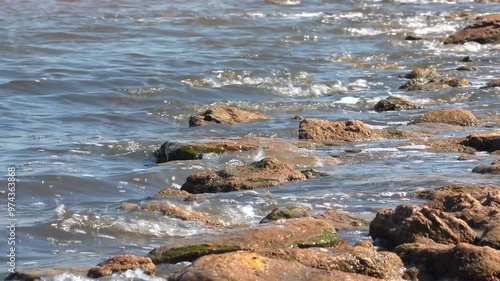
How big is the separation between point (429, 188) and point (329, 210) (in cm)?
103

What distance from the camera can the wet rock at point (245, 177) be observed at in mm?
8367

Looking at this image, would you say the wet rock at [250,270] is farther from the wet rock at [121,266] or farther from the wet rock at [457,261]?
the wet rock at [457,261]

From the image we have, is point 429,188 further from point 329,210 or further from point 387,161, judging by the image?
point 387,161

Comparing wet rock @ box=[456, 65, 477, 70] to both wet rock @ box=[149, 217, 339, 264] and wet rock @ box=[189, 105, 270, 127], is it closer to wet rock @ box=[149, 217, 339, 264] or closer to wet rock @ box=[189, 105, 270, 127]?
wet rock @ box=[189, 105, 270, 127]

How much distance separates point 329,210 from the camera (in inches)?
288

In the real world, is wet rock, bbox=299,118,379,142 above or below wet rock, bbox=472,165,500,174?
below

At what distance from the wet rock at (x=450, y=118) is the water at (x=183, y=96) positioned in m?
0.36

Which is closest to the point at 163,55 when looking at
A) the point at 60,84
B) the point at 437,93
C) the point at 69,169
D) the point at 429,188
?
the point at 60,84

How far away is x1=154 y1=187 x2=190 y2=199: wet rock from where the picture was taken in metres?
8.08

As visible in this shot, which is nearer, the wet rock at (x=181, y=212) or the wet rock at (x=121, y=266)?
the wet rock at (x=121, y=266)

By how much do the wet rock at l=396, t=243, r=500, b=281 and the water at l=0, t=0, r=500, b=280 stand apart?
79 centimetres

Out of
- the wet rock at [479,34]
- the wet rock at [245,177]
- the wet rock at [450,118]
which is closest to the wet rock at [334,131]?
the wet rock at [450,118]

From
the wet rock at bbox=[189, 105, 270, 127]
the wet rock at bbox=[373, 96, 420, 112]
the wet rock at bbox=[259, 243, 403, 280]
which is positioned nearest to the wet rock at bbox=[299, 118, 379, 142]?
the wet rock at bbox=[189, 105, 270, 127]

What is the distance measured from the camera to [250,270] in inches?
206
